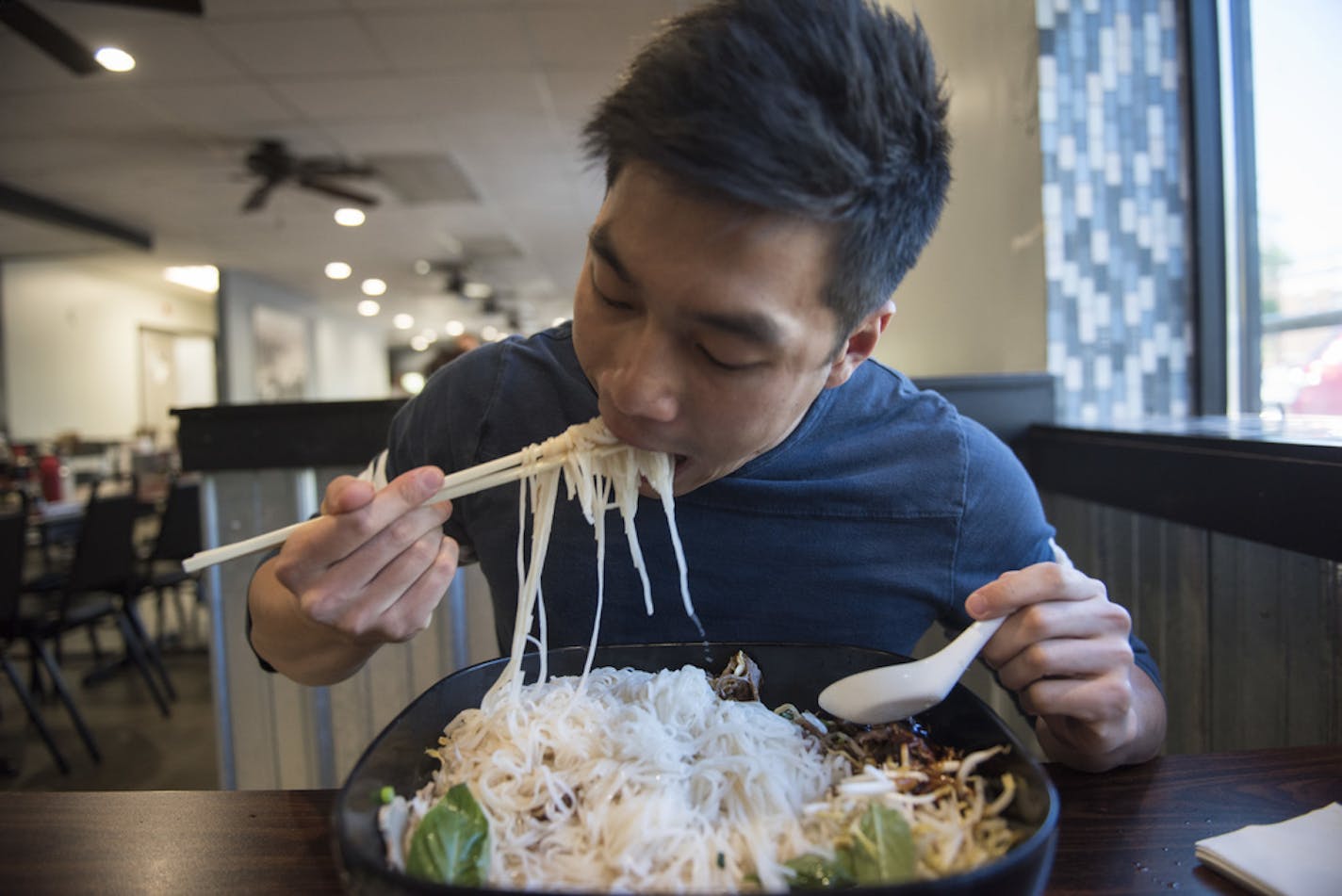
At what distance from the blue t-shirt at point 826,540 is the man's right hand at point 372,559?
0.33 metres

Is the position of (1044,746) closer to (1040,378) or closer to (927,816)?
(927,816)

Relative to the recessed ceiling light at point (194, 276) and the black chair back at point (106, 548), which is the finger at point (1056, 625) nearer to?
the black chair back at point (106, 548)

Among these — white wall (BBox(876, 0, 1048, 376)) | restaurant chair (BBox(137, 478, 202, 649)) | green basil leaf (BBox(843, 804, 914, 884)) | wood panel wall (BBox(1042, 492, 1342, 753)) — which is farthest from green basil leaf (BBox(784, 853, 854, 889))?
restaurant chair (BBox(137, 478, 202, 649))

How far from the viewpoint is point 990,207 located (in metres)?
2.24

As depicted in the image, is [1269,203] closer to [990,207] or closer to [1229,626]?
[990,207]

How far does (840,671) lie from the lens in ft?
2.60

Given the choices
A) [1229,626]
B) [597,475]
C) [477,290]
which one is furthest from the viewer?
[477,290]

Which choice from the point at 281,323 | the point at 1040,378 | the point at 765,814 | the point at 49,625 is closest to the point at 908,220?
the point at 765,814

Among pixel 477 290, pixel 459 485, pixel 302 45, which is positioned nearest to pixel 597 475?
pixel 459 485

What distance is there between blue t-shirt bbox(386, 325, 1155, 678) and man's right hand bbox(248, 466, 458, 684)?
33cm

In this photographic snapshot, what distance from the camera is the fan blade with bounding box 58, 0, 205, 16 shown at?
11.2ft

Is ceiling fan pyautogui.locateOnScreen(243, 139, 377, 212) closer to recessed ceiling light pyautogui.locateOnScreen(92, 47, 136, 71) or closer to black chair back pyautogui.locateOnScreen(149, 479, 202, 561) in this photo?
recessed ceiling light pyautogui.locateOnScreen(92, 47, 136, 71)

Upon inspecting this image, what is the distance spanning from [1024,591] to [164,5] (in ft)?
14.1

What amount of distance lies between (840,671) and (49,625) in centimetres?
404
